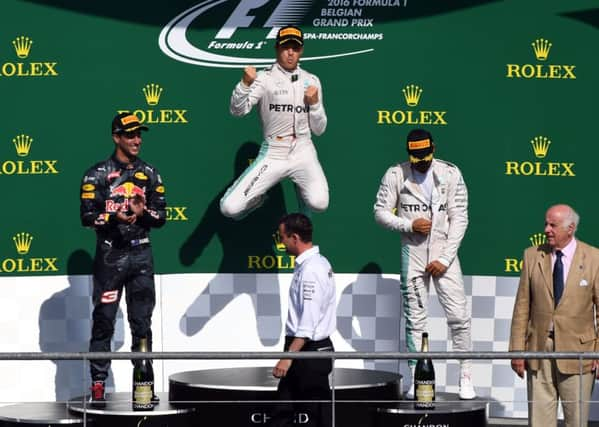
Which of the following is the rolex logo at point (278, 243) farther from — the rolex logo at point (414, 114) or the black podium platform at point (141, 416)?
the black podium platform at point (141, 416)

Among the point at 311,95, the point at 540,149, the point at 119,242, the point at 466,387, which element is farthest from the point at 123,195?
the point at 540,149

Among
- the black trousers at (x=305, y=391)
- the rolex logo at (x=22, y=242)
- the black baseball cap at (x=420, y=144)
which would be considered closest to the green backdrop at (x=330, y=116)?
the rolex logo at (x=22, y=242)

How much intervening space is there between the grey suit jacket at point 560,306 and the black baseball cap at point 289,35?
199 cm

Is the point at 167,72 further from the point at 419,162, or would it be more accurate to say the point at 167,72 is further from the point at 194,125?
the point at 419,162

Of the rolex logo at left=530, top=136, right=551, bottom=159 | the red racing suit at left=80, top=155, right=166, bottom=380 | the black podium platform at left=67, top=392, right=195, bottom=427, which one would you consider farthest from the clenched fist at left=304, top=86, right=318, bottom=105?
the black podium platform at left=67, top=392, right=195, bottom=427

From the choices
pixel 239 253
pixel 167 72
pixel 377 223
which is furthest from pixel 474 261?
pixel 167 72

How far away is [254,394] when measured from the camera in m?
8.22

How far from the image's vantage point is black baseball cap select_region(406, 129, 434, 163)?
8.79 metres

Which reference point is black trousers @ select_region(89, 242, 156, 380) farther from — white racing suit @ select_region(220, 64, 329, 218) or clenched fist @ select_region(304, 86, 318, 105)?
clenched fist @ select_region(304, 86, 318, 105)

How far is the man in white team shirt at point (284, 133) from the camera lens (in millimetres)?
9023

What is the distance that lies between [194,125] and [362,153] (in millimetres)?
1124

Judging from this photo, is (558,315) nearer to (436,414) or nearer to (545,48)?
(436,414)

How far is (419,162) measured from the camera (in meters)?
8.88

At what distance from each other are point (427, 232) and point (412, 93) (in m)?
1.19
